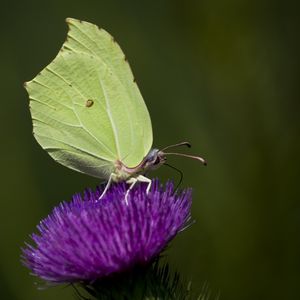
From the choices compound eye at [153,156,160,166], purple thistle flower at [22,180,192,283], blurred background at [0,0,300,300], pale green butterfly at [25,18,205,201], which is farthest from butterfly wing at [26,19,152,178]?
blurred background at [0,0,300,300]

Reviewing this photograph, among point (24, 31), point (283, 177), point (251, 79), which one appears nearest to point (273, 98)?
point (251, 79)

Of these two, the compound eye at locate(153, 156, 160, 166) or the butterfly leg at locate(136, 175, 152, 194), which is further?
the compound eye at locate(153, 156, 160, 166)

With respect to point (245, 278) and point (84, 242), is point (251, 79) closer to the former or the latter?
point (245, 278)

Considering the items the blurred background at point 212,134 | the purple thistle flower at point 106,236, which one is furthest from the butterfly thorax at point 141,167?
the blurred background at point 212,134

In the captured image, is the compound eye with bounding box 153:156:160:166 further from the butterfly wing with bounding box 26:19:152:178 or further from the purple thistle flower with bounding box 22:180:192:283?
the purple thistle flower with bounding box 22:180:192:283

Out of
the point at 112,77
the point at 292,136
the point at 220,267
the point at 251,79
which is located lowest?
the point at 220,267

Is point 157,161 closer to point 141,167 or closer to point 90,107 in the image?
point 141,167

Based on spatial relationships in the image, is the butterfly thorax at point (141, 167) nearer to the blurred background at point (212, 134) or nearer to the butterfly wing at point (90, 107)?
the butterfly wing at point (90, 107)
